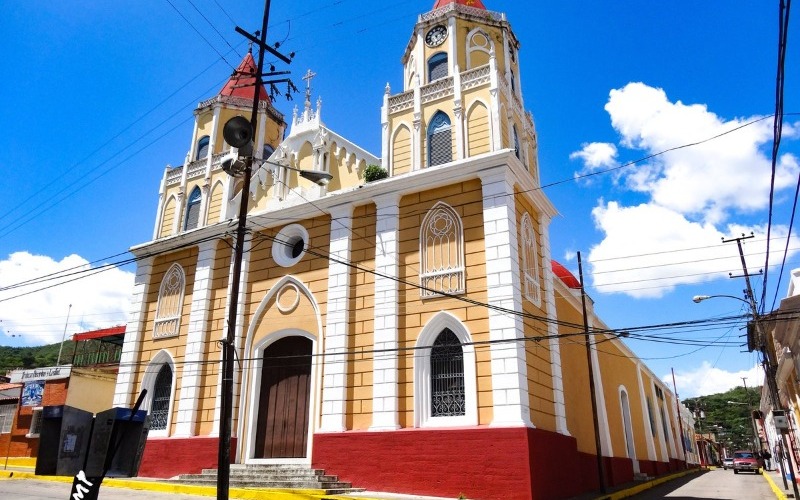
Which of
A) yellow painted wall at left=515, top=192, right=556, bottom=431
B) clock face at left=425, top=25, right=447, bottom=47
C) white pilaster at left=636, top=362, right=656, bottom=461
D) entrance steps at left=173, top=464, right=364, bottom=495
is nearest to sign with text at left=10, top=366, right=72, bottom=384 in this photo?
entrance steps at left=173, top=464, right=364, bottom=495

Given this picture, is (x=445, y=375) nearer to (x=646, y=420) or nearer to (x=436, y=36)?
(x=436, y=36)

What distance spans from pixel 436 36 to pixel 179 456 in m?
16.0

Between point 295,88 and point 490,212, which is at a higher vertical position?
point 295,88

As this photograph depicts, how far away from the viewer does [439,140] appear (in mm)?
17406

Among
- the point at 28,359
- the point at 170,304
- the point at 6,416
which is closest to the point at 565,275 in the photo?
the point at 170,304

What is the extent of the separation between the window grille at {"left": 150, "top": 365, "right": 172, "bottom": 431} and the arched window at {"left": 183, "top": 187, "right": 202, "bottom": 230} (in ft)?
18.9

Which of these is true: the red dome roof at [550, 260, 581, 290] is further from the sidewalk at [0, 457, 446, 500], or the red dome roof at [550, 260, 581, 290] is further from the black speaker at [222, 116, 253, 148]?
the black speaker at [222, 116, 253, 148]

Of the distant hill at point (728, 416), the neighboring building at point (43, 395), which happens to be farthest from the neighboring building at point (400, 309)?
the distant hill at point (728, 416)

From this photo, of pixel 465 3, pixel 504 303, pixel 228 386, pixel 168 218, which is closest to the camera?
pixel 228 386

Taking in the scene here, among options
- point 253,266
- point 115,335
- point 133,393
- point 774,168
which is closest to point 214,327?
point 253,266

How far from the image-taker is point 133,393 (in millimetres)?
19844

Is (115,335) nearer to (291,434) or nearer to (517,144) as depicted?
(291,434)

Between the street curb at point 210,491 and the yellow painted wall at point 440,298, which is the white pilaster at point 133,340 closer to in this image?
the street curb at point 210,491

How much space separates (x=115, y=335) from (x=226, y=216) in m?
18.5
